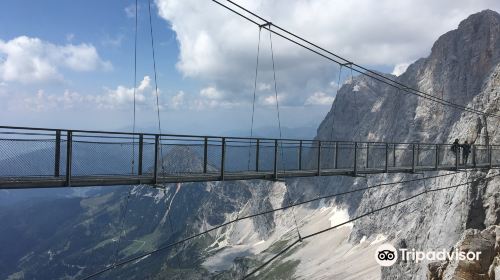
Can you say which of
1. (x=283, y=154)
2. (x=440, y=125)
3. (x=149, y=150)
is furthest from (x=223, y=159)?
(x=440, y=125)

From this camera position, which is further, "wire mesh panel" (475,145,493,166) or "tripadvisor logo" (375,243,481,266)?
"wire mesh panel" (475,145,493,166)

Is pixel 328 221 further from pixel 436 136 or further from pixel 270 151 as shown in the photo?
pixel 270 151

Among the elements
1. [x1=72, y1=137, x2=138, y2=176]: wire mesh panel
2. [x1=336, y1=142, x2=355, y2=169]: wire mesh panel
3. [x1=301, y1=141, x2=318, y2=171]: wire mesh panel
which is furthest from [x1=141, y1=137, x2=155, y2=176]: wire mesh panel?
[x1=336, y1=142, x2=355, y2=169]: wire mesh panel

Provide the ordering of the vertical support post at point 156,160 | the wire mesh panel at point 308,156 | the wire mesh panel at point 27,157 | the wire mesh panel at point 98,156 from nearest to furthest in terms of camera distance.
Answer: the wire mesh panel at point 27,157, the wire mesh panel at point 98,156, the vertical support post at point 156,160, the wire mesh panel at point 308,156

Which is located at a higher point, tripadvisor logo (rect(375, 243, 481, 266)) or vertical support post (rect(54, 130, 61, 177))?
vertical support post (rect(54, 130, 61, 177))

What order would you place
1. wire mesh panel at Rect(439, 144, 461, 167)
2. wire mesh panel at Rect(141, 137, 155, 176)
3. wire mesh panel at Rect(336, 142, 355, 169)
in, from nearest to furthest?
wire mesh panel at Rect(141, 137, 155, 176), wire mesh panel at Rect(336, 142, 355, 169), wire mesh panel at Rect(439, 144, 461, 167)

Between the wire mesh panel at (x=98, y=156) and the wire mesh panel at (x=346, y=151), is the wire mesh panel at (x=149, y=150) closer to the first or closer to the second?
the wire mesh panel at (x=98, y=156)

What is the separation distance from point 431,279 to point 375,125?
164 meters

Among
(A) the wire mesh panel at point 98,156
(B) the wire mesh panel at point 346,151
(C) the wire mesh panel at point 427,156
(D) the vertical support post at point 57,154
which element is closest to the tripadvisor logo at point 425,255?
(C) the wire mesh panel at point 427,156

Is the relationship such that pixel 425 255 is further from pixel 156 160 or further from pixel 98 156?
pixel 98 156

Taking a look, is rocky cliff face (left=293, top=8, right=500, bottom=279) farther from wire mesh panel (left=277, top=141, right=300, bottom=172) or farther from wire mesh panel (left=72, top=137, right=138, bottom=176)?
wire mesh panel (left=72, top=137, right=138, bottom=176)

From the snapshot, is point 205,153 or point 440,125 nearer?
point 205,153

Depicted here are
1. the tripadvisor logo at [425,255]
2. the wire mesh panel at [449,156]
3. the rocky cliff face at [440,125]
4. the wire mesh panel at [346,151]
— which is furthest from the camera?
the rocky cliff face at [440,125]

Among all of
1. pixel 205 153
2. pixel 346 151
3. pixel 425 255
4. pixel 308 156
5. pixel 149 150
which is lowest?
pixel 425 255
